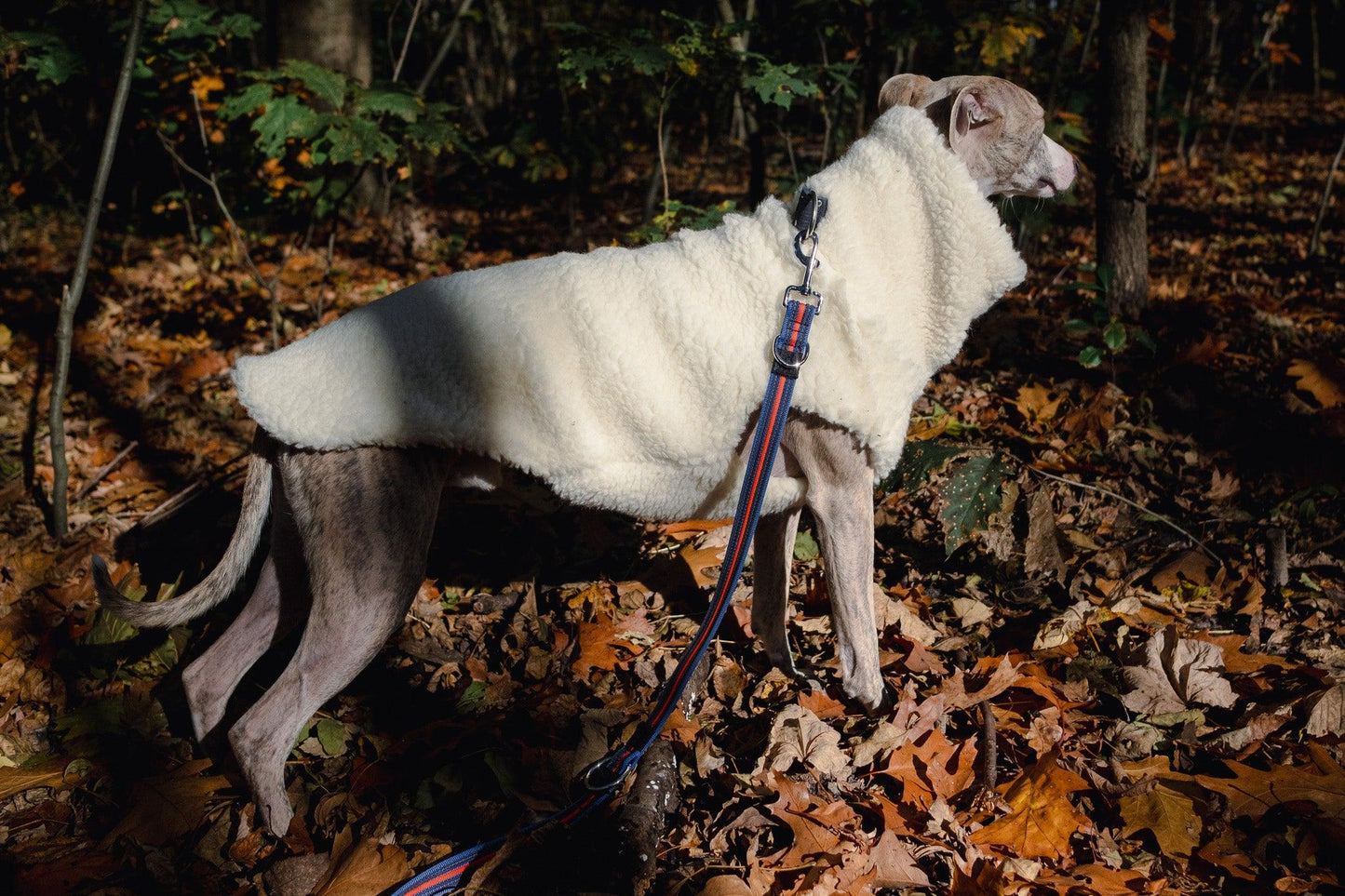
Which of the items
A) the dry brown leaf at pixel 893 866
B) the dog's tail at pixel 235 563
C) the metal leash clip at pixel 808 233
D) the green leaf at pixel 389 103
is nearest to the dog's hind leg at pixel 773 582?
the dry brown leaf at pixel 893 866

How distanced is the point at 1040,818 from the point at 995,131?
2086 millimetres

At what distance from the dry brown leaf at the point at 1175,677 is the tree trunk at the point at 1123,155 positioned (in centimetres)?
286

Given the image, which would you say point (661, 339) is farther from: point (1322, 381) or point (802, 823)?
point (1322, 381)

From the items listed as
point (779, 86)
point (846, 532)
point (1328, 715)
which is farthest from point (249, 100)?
point (1328, 715)

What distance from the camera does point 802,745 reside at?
2750 mm

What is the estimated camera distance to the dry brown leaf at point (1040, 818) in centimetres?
231

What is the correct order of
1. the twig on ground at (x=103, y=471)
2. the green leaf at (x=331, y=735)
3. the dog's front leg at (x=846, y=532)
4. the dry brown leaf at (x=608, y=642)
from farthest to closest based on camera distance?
1. the twig on ground at (x=103, y=471)
2. the dry brown leaf at (x=608, y=642)
3. the green leaf at (x=331, y=735)
4. the dog's front leg at (x=846, y=532)

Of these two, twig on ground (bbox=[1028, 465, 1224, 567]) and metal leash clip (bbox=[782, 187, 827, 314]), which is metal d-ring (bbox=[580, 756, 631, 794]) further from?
twig on ground (bbox=[1028, 465, 1224, 567])

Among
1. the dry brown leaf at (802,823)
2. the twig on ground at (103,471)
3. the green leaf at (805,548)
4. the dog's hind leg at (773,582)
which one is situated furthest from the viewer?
the twig on ground at (103,471)

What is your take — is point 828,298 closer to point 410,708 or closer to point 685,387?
point 685,387

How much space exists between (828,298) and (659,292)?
50 centimetres

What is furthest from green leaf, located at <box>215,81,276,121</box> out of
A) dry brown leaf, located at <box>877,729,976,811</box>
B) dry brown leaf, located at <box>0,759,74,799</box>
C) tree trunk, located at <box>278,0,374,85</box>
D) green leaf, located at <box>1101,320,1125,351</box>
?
green leaf, located at <box>1101,320,1125,351</box>

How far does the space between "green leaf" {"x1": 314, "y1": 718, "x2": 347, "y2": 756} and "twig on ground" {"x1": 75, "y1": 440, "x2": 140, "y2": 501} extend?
2348 millimetres

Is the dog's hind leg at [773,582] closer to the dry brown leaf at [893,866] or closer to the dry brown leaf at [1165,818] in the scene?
the dry brown leaf at [893,866]
